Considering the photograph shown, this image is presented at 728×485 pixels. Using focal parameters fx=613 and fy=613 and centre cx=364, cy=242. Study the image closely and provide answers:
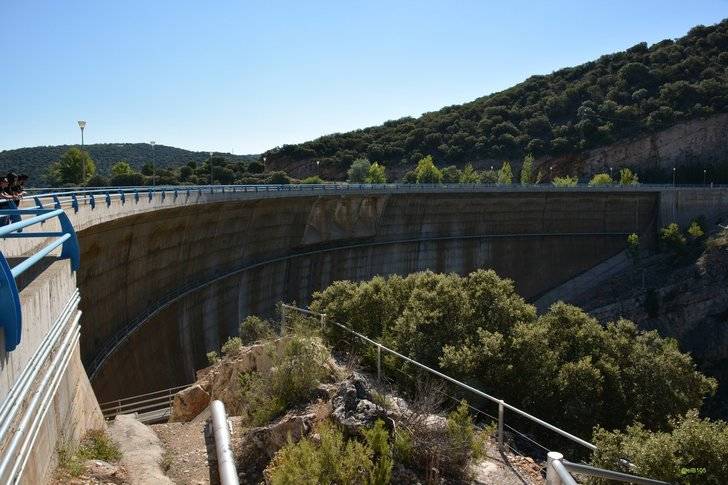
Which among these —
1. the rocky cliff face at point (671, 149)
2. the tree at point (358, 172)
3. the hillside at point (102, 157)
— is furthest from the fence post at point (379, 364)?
the hillside at point (102, 157)

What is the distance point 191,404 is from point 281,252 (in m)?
22.4

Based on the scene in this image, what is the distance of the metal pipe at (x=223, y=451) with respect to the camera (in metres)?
6.46

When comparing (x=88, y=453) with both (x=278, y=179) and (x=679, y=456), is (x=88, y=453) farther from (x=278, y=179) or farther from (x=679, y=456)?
(x=278, y=179)

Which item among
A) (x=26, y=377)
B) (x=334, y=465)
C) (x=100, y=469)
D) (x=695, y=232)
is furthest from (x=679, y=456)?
(x=695, y=232)

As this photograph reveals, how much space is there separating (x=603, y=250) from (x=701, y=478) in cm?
5436

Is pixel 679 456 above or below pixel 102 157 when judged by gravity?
below

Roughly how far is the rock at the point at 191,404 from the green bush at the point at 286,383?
435 centimetres

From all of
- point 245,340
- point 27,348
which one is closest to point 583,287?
point 245,340

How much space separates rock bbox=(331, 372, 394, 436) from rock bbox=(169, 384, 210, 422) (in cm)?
700

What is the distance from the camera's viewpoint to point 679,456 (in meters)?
7.32

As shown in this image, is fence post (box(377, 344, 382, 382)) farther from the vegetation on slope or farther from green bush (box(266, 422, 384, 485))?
green bush (box(266, 422, 384, 485))

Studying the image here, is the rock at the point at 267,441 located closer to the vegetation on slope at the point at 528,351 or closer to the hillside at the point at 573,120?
the vegetation on slope at the point at 528,351

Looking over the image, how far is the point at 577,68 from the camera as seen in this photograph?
113 m

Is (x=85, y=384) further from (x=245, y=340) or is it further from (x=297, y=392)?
(x=245, y=340)
